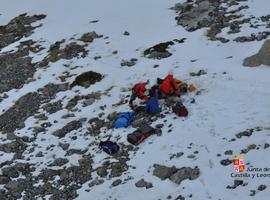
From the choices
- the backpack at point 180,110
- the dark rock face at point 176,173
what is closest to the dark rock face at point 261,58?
the backpack at point 180,110

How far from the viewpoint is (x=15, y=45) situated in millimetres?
27062

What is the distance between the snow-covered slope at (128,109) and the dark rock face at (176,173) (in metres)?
0.16

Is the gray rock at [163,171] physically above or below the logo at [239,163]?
below

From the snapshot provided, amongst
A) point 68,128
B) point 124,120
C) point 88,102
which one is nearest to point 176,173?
point 124,120

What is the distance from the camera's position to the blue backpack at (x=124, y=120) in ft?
56.5

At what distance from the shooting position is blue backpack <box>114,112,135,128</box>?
17234 mm

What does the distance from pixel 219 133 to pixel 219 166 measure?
1.67m

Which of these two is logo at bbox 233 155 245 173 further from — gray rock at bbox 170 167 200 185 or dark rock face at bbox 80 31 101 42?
dark rock face at bbox 80 31 101 42

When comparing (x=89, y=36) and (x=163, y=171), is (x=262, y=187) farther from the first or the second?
(x=89, y=36)

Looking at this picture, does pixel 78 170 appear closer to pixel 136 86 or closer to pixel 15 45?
pixel 136 86

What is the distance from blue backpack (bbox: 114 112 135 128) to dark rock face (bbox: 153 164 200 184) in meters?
2.90

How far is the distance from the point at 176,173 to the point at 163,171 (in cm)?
48

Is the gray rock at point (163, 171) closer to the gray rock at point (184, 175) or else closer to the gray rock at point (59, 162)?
the gray rock at point (184, 175)

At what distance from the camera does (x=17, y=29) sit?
2925 centimetres
